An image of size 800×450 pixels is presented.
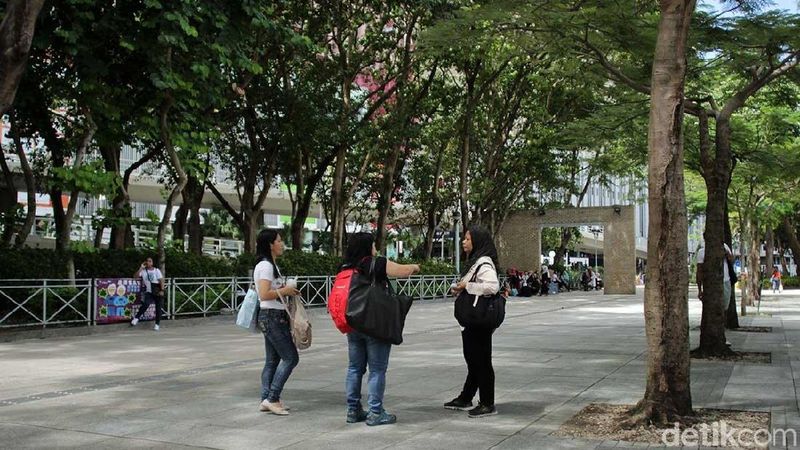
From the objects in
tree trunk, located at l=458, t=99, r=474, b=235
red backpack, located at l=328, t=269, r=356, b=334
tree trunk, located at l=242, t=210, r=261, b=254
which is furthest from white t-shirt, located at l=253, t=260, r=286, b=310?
tree trunk, located at l=458, t=99, r=474, b=235

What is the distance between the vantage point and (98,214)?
17562 mm

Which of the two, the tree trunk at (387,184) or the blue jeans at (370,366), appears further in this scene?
the tree trunk at (387,184)

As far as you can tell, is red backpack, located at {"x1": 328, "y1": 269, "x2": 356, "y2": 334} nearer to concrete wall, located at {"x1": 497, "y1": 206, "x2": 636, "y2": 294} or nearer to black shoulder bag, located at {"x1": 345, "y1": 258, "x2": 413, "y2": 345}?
black shoulder bag, located at {"x1": 345, "y1": 258, "x2": 413, "y2": 345}

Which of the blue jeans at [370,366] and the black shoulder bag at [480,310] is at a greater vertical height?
the black shoulder bag at [480,310]

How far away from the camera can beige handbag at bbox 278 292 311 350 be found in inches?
258

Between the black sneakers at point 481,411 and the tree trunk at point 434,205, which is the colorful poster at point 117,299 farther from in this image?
the tree trunk at point 434,205

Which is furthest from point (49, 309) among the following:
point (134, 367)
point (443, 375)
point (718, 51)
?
point (718, 51)

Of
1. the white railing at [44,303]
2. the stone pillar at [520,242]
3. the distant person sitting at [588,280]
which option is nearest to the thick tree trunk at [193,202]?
the white railing at [44,303]

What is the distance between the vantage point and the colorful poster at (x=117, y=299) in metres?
15.9

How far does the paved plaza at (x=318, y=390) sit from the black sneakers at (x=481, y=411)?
11 cm

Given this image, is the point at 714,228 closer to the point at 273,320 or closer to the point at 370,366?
the point at 370,366

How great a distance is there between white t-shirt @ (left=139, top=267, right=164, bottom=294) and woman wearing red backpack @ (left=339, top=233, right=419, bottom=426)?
429 inches

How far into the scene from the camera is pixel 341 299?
615 centimetres

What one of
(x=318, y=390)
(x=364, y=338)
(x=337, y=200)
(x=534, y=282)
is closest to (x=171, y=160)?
(x=337, y=200)
